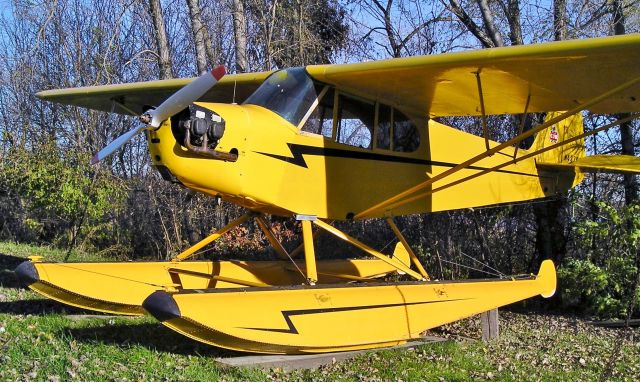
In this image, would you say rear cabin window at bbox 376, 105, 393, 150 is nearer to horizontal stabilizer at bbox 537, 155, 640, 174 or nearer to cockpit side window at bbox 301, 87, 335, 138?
cockpit side window at bbox 301, 87, 335, 138

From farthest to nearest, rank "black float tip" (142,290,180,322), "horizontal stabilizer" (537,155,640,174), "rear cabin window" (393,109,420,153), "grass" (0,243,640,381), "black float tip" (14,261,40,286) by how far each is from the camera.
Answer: "horizontal stabilizer" (537,155,640,174)
"rear cabin window" (393,109,420,153)
"black float tip" (14,261,40,286)
"grass" (0,243,640,381)
"black float tip" (142,290,180,322)

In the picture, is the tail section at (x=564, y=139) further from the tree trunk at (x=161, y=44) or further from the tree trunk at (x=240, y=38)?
the tree trunk at (x=161, y=44)

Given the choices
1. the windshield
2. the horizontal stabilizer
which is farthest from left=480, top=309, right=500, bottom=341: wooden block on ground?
the windshield

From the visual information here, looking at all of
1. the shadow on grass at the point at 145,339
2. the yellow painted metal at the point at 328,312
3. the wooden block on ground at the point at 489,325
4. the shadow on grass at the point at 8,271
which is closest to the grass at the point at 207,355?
the shadow on grass at the point at 145,339

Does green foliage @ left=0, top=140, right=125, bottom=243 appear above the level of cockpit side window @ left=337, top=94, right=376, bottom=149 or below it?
below

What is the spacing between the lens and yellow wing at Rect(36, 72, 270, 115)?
7.79 m

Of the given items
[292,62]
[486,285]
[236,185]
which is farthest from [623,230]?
[292,62]

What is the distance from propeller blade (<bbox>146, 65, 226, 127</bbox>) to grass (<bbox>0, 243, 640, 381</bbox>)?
74.6 inches

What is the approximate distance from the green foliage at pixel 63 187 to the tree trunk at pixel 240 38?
A: 3407 millimetres

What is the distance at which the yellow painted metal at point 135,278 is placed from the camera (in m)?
6.07

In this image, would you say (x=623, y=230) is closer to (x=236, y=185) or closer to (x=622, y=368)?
(x=622, y=368)

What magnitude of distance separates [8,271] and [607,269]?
8248 millimetres

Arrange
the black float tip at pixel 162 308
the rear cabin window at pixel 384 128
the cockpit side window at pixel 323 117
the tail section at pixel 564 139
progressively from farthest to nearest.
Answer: the tail section at pixel 564 139 < the rear cabin window at pixel 384 128 < the cockpit side window at pixel 323 117 < the black float tip at pixel 162 308

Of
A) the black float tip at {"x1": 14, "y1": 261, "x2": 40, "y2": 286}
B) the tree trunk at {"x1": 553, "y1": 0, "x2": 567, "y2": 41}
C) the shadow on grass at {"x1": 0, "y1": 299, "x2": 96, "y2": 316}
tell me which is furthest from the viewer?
the tree trunk at {"x1": 553, "y1": 0, "x2": 567, "y2": 41}
